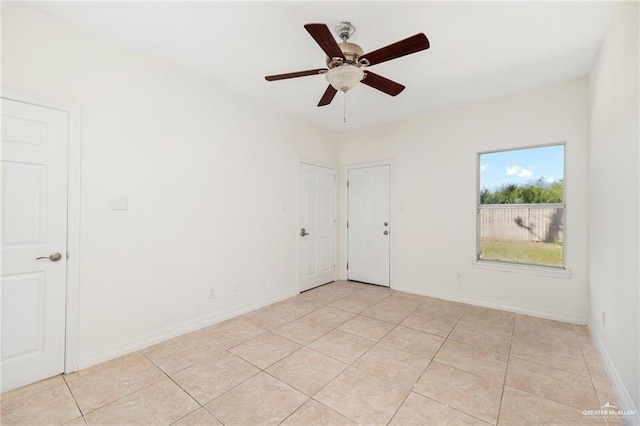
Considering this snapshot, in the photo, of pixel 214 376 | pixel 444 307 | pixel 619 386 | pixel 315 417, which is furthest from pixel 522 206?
pixel 214 376

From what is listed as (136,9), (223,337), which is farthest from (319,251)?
(136,9)

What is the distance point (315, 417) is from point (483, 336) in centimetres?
207

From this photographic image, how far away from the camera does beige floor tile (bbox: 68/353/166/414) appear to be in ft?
6.20

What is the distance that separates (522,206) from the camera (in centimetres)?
353

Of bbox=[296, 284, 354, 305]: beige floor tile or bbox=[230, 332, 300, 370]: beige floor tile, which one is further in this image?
bbox=[296, 284, 354, 305]: beige floor tile

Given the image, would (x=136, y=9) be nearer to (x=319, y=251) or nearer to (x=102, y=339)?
(x=102, y=339)

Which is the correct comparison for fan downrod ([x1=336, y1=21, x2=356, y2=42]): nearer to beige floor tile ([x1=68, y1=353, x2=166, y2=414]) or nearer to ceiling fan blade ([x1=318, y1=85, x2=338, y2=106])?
ceiling fan blade ([x1=318, y1=85, x2=338, y2=106])

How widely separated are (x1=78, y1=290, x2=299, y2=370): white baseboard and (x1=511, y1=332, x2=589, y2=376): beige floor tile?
115 inches

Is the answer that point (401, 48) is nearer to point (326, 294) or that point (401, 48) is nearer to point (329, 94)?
point (329, 94)

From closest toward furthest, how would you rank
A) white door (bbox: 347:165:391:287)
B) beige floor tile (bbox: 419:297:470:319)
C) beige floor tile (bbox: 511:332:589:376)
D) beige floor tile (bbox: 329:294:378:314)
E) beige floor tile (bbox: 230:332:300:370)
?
beige floor tile (bbox: 511:332:589:376)
beige floor tile (bbox: 230:332:300:370)
beige floor tile (bbox: 419:297:470:319)
beige floor tile (bbox: 329:294:378:314)
white door (bbox: 347:165:391:287)

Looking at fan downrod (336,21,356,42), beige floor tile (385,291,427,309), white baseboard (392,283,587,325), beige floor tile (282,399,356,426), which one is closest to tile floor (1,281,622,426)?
beige floor tile (282,399,356,426)

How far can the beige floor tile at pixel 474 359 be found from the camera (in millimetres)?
2203

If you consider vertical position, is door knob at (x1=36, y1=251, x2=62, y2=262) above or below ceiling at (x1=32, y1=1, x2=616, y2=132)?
below

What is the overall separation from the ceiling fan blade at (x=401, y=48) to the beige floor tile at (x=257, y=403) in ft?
8.16
